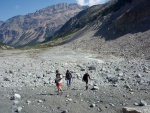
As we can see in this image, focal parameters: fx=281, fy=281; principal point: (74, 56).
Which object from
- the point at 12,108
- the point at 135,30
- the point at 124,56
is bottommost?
the point at 12,108

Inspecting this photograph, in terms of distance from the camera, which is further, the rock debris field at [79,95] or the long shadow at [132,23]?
the long shadow at [132,23]

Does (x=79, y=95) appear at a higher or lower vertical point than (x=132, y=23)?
lower

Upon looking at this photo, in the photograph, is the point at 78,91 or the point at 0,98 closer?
the point at 0,98

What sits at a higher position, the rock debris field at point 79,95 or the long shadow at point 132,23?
the long shadow at point 132,23

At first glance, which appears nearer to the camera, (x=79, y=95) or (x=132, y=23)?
(x=79, y=95)

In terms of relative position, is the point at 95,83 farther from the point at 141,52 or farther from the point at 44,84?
the point at 141,52

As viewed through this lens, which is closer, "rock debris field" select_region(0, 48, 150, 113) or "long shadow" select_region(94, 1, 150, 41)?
"rock debris field" select_region(0, 48, 150, 113)

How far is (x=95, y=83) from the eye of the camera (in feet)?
82.0

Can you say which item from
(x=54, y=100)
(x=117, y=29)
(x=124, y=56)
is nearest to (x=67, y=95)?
(x=54, y=100)

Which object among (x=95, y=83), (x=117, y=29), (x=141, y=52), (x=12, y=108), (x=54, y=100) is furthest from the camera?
(x=117, y=29)

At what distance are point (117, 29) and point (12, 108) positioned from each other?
2181 inches

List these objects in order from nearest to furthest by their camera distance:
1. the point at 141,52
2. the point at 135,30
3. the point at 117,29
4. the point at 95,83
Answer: the point at 95,83 < the point at 141,52 < the point at 135,30 < the point at 117,29

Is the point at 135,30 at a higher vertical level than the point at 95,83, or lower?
higher

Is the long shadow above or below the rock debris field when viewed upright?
above
